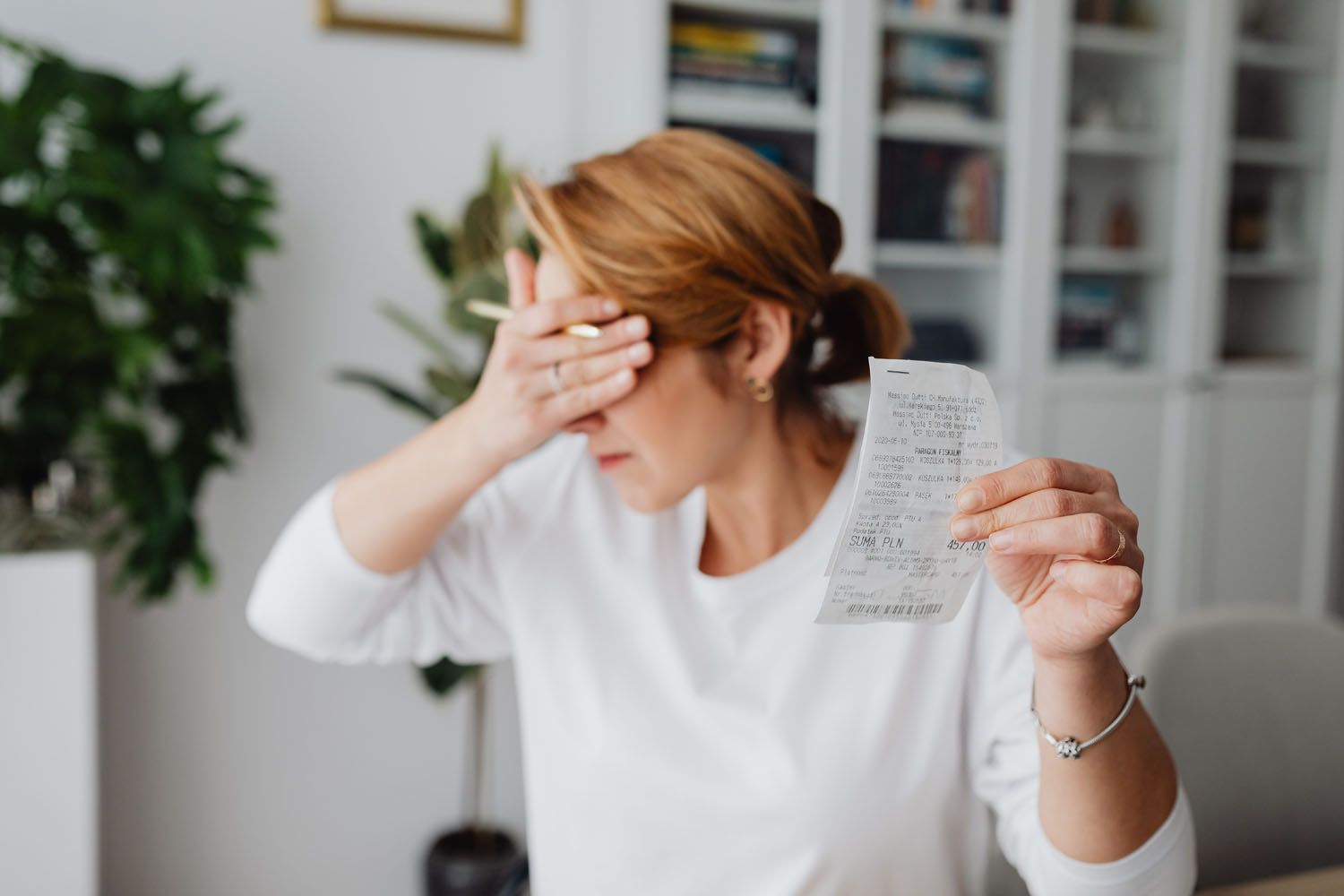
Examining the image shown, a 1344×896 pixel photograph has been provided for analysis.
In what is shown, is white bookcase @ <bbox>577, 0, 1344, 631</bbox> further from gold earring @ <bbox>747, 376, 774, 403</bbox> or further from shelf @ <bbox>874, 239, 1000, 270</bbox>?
gold earring @ <bbox>747, 376, 774, 403</bbox>

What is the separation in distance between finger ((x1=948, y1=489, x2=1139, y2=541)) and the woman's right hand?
387 millimetres

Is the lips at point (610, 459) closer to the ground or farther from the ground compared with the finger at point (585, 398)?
closer to the ground

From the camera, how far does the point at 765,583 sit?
1.05 m

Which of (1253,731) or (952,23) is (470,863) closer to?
(1253,731)

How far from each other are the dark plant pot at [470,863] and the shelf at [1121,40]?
7.54 ft

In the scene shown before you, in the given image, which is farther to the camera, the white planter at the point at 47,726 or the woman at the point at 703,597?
the white planter at the point at 47,726

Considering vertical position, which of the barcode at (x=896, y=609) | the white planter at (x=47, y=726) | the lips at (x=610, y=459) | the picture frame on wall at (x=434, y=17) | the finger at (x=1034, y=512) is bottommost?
the white planter at (x=47, y=726)

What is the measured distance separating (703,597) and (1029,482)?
0.51 meters

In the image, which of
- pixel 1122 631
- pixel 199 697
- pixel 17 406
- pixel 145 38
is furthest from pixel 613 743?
pixel 1122 631

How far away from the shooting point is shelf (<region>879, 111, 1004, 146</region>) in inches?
96.7

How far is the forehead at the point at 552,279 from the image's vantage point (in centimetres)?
96

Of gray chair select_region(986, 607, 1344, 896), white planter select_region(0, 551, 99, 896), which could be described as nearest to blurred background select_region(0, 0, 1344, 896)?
white planter select_region(0, 551, 99, 896)

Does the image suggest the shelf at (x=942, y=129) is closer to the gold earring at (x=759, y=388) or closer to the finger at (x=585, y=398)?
the gold earring at (x=759, y=388)

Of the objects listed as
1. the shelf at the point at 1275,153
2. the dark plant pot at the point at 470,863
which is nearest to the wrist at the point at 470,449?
the dark plant pot at the point at 470,863
